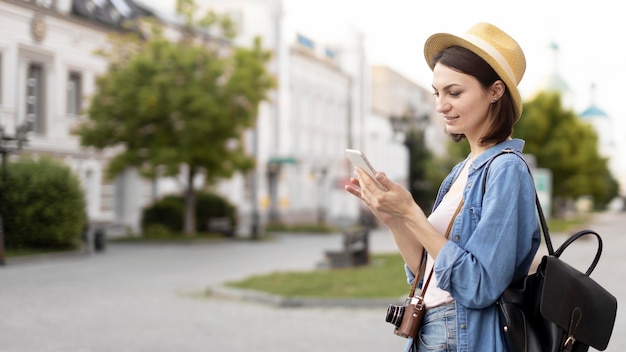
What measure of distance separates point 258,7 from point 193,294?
34750 mm

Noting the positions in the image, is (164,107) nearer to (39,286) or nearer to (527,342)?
(39,286)

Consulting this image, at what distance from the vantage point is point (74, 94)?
29.1 m

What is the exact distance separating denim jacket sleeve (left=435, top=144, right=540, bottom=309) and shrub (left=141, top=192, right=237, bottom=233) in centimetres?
3191

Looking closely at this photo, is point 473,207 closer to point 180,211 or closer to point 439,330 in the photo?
point 439,330

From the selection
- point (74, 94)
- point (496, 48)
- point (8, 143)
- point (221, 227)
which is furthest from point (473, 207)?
point (221, 227)

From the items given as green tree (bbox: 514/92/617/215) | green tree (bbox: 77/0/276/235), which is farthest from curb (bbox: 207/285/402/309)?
green tree (bbox: 514/92/617/215)

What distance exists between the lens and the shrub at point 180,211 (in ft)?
113

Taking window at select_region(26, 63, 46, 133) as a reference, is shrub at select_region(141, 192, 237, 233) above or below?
below

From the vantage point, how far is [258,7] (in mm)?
47844

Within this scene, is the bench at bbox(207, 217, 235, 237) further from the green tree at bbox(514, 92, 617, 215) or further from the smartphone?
the smartphone

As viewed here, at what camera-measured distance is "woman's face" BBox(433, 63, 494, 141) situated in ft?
9.28

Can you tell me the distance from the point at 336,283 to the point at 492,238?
40.8 feet

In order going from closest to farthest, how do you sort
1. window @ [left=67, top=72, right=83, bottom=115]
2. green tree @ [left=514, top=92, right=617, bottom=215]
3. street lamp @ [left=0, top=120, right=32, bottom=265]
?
1. street lamp @ [left=0, top=120, right=32, bottom=265]
2. window @ [left=67, top=72, right=83, bottom=115]
3. green tree @ [left=514, top=92, right=617, bottom=215]

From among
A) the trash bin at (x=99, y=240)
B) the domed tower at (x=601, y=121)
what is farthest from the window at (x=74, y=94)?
the domed tower at (x=601, y=121)
